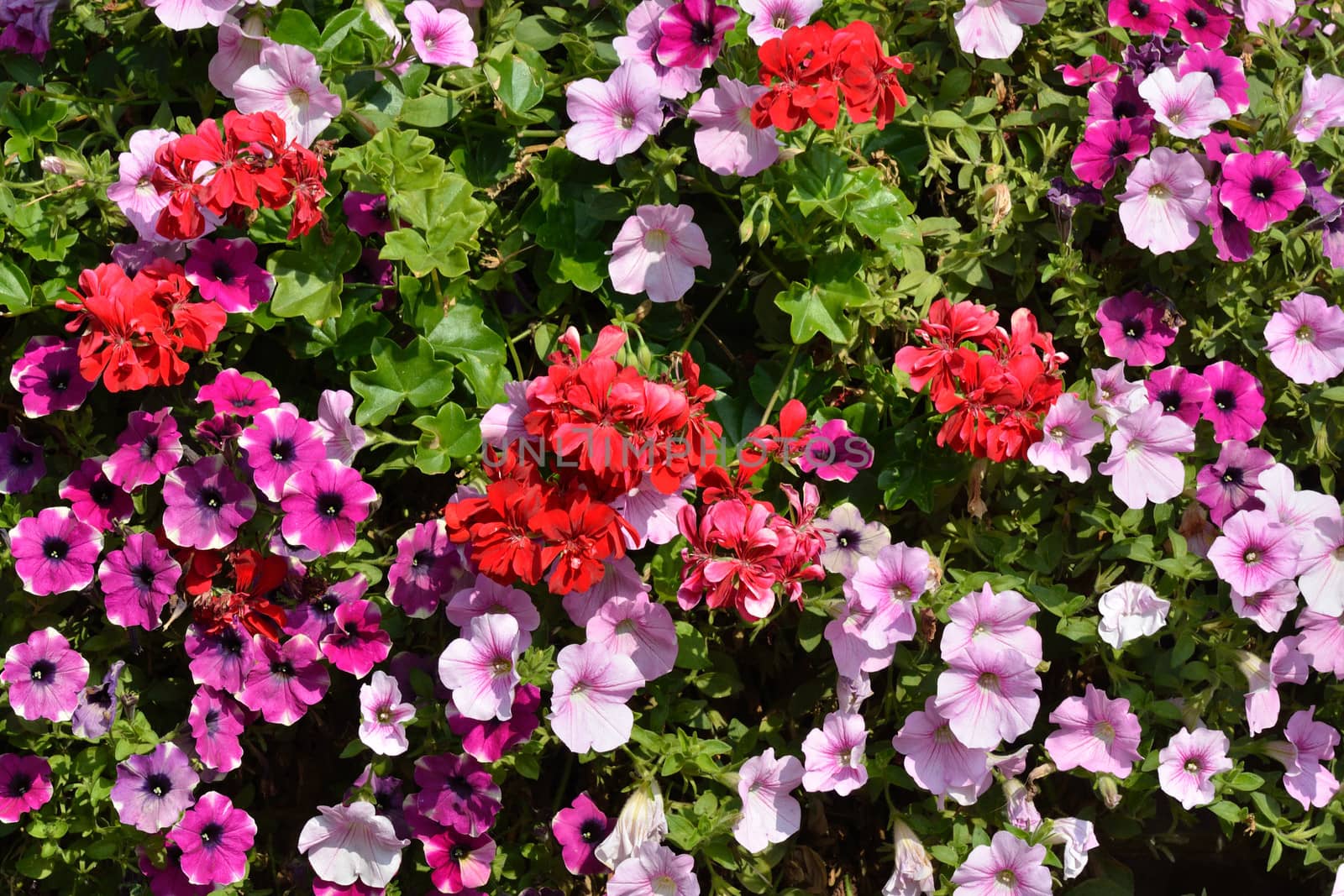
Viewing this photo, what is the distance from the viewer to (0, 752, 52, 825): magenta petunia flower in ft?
6.46

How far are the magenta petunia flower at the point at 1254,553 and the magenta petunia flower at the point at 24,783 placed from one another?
75.2 inches

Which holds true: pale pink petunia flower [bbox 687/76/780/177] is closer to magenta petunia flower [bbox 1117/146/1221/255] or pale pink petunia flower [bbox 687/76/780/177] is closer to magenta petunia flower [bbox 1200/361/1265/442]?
magenta petunia flower [bbox 1117/146/1221/255]

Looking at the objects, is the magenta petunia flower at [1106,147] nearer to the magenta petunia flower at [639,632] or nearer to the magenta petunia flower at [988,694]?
the magenta petunia flower at [988,694]

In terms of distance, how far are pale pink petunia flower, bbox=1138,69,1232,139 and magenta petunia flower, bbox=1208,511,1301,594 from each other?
0.65 m

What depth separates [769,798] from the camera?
1931 millimetres

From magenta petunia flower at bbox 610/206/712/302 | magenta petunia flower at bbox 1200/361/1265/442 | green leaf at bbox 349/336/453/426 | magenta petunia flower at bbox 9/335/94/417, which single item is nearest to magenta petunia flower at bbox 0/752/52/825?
magenta petunia flower at bbox 9/335/94/417

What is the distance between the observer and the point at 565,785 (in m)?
2.14

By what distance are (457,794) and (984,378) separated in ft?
3.39

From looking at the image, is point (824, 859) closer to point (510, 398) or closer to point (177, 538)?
point (510, 398)

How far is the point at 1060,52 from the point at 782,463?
3.26 feet

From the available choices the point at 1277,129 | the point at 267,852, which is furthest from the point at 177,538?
the point at 1277,129

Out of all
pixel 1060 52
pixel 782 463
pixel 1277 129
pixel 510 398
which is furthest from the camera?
pixel 1060 52

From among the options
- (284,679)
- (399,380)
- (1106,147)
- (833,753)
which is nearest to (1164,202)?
(1106,147)

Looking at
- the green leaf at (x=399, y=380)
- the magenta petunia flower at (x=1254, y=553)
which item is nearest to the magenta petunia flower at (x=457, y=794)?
the green leaf at (x=399, y=380)
